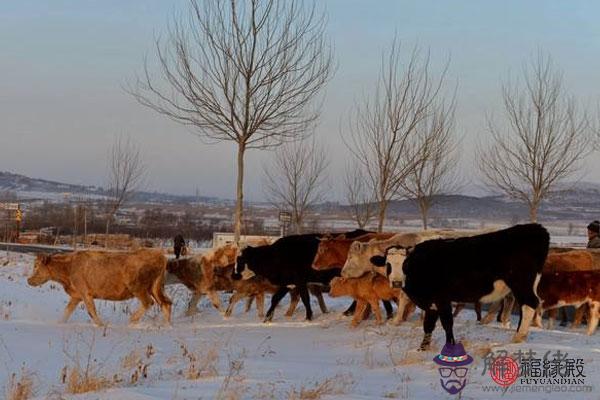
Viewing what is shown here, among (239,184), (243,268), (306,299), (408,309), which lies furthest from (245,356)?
(239,184)

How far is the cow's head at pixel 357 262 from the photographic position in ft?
41.4

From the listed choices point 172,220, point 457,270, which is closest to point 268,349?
point 457,270

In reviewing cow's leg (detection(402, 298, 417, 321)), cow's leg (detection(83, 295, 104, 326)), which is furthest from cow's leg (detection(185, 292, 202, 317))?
cow's leg (detection(402, 298, 417, 321))

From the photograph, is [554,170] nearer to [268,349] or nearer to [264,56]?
[264,56]

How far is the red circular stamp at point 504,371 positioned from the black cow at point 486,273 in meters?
1.27

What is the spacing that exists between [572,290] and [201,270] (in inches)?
290

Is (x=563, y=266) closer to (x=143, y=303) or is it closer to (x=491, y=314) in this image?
(x=491, y=314)

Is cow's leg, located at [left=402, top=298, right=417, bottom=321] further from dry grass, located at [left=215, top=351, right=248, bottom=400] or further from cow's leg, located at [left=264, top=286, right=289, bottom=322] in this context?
dry grass, located at [left=215, top=351, right=248, bottom=400]

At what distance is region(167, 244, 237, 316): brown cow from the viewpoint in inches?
598

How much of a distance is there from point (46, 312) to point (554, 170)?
49.6 feet

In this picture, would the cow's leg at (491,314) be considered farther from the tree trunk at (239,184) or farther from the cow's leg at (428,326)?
the tree trunk at (239,184)

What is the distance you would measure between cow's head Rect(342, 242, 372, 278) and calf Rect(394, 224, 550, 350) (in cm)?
264

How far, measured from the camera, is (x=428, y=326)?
9.75 meters

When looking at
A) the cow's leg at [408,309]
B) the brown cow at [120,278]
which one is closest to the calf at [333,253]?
the cow's leg at [408,309]
